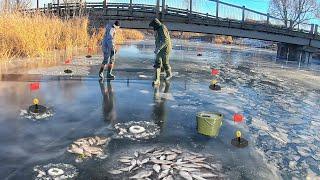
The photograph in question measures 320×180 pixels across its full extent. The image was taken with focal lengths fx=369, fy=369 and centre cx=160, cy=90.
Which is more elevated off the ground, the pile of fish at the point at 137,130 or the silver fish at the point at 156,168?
the pile of fish at the point at 137,130

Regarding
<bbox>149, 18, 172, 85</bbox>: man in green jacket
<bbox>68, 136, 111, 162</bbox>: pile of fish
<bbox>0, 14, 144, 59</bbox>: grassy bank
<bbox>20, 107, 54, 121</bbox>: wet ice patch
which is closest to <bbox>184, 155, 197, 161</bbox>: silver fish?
<bbox>68, 136, 111, 162</bbox>: pile of fish

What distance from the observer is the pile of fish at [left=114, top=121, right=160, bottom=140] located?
5.91 meters

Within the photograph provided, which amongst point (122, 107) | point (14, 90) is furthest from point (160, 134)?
point (14, 90)

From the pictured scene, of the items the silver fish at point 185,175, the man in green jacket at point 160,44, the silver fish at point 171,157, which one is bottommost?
the silver fish at point 185,175

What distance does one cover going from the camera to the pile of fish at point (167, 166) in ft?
14.5

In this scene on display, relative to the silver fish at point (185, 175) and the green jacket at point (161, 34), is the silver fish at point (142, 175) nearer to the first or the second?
the silver fish at point (185, 175)

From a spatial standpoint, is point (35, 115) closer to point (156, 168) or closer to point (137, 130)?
point (137, 130)

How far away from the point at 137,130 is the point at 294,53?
2801 centimetres

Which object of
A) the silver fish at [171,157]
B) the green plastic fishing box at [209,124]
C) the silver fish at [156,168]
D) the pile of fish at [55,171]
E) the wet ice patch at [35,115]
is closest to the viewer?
the pile of fish at [55,171]

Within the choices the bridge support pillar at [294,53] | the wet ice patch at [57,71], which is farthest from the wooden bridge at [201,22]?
the wet ice patch at [57,71]

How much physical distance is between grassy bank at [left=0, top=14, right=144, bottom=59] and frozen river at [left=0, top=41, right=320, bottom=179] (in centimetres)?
295

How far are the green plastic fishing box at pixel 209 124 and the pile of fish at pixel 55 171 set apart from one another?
230 cm

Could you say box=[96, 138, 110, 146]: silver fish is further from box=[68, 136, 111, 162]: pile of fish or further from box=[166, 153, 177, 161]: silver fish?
box=[166, 153, 177, 161]: silver fish

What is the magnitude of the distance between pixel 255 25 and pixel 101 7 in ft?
42.4
